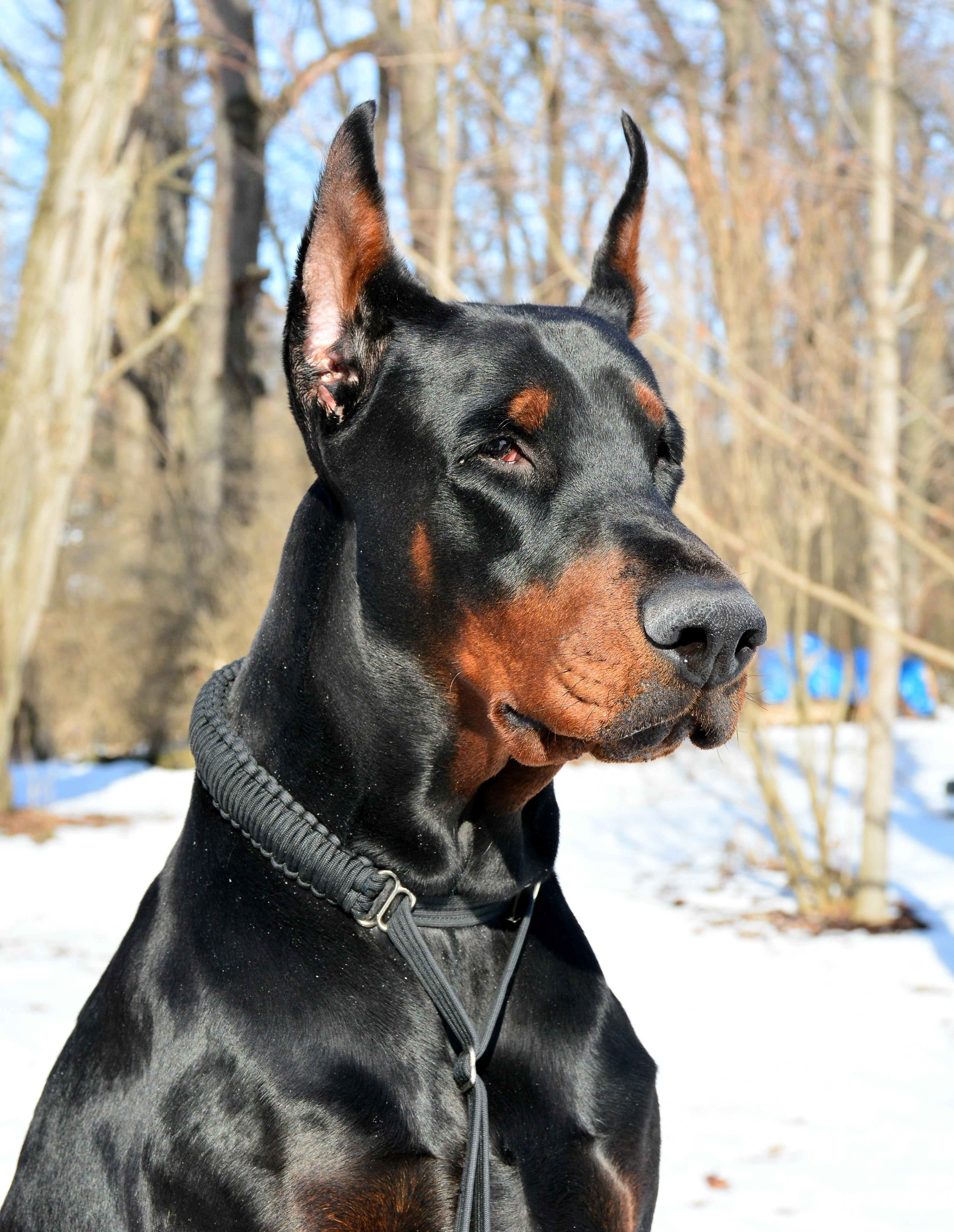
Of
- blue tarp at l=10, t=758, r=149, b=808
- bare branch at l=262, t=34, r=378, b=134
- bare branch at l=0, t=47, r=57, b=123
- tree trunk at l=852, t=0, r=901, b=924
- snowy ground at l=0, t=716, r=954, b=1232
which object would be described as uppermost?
bare branch at l=262, t=34, r=378, b=134

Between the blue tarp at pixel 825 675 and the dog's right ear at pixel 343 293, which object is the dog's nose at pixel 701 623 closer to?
the dog's right ear at pixel 343 293

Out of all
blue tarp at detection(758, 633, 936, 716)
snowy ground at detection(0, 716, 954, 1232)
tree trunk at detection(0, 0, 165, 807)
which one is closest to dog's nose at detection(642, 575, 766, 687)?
blue tarp at detection(758, 633, 936, 716)

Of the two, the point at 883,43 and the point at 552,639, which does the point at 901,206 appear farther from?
the point at 552,639

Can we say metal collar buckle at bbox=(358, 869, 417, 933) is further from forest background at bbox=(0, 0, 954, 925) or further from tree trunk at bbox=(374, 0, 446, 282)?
tree trunk at bbox=(374, 0, 446, 282)

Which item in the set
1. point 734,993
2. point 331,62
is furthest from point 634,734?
point 331,62

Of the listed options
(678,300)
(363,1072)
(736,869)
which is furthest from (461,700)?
(736,869)

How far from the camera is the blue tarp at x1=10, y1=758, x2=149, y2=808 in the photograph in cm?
1039

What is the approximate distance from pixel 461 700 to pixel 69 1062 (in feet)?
3.13

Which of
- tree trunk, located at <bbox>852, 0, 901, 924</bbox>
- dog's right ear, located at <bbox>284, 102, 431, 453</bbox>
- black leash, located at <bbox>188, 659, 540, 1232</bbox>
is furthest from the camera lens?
tree trunk, located at <bbox>852, 0, 901, 924</bbox>

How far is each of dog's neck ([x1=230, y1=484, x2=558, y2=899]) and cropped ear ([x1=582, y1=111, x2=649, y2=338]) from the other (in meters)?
0.95

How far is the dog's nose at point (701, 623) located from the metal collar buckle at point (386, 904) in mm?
618

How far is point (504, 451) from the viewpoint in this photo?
6.96ft

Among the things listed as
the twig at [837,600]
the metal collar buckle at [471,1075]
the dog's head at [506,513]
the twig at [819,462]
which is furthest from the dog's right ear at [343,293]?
the twig at [837,600]

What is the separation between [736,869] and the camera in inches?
327
